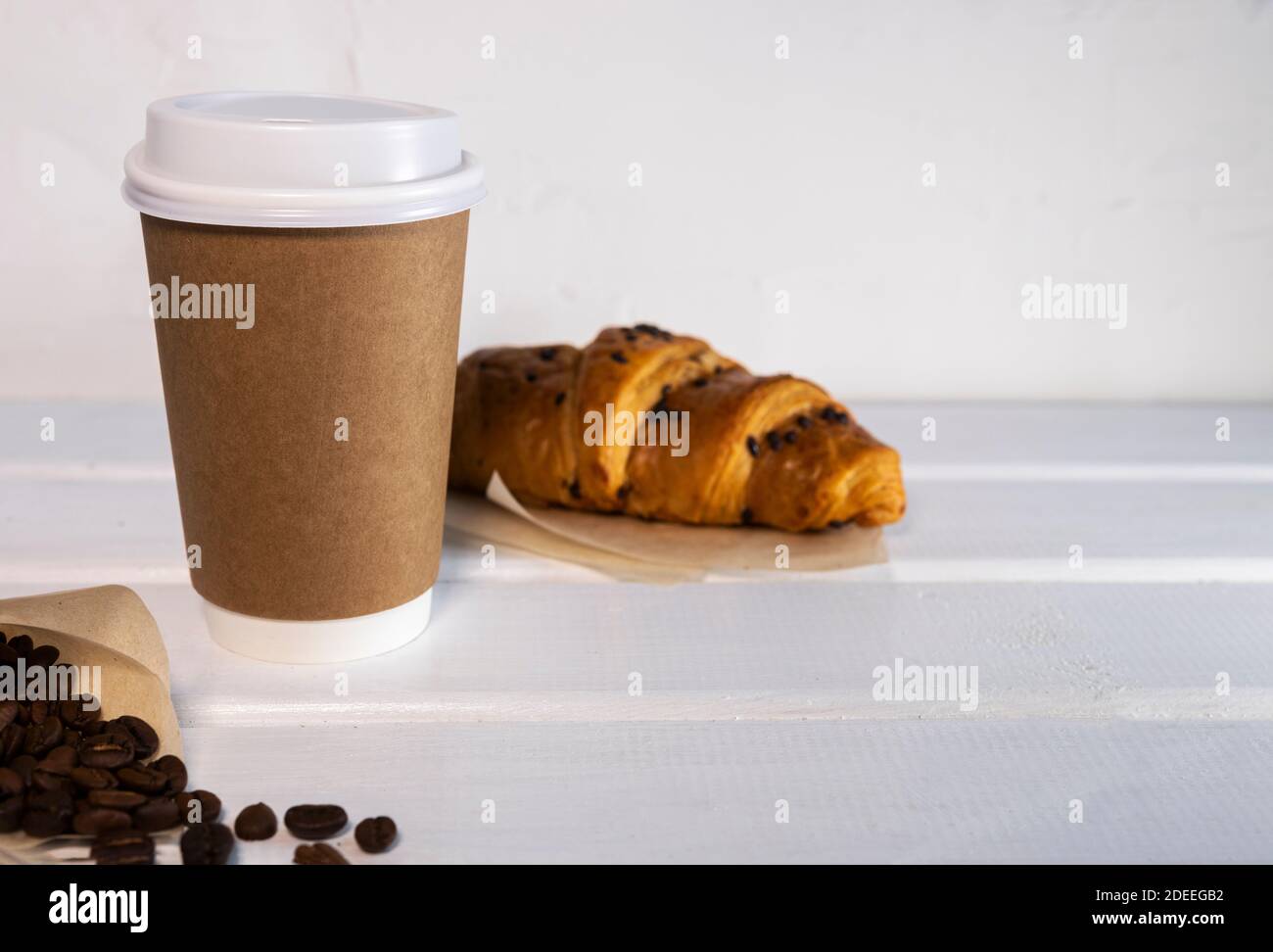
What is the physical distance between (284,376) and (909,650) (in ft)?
1.73

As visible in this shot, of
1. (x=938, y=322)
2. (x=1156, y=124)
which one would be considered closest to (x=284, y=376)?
(x=938, y=322)

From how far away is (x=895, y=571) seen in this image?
122cm

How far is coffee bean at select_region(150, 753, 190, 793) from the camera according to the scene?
81 centimetres

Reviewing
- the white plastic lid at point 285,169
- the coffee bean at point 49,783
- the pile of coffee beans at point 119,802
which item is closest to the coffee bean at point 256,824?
→ the pile of coffee beans at point 119,802

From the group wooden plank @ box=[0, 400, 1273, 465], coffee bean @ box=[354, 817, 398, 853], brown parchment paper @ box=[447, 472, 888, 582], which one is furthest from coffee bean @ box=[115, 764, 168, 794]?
wooden plank @ box=[0, 400, 1273, 465]

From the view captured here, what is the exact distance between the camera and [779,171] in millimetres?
1749

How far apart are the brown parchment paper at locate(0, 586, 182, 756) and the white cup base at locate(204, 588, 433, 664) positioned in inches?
3.5

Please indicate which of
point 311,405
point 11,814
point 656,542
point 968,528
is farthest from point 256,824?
point 968,528

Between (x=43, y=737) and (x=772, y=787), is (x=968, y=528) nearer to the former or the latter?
(x=772, y=787)

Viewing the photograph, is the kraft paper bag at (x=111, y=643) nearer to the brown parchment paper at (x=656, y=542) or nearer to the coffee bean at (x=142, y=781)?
the coffee bean at (x=142, y=781)

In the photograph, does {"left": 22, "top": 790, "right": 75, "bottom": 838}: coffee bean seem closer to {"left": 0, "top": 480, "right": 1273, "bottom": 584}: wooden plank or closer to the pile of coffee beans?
the pile of coffee beans

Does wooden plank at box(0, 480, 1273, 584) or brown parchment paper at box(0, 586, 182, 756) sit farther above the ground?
brown parchment paper at box(0, 586, 182, 756)

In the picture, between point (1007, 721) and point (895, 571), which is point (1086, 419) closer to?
point (895, 571)

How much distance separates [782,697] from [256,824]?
15.2 inches
